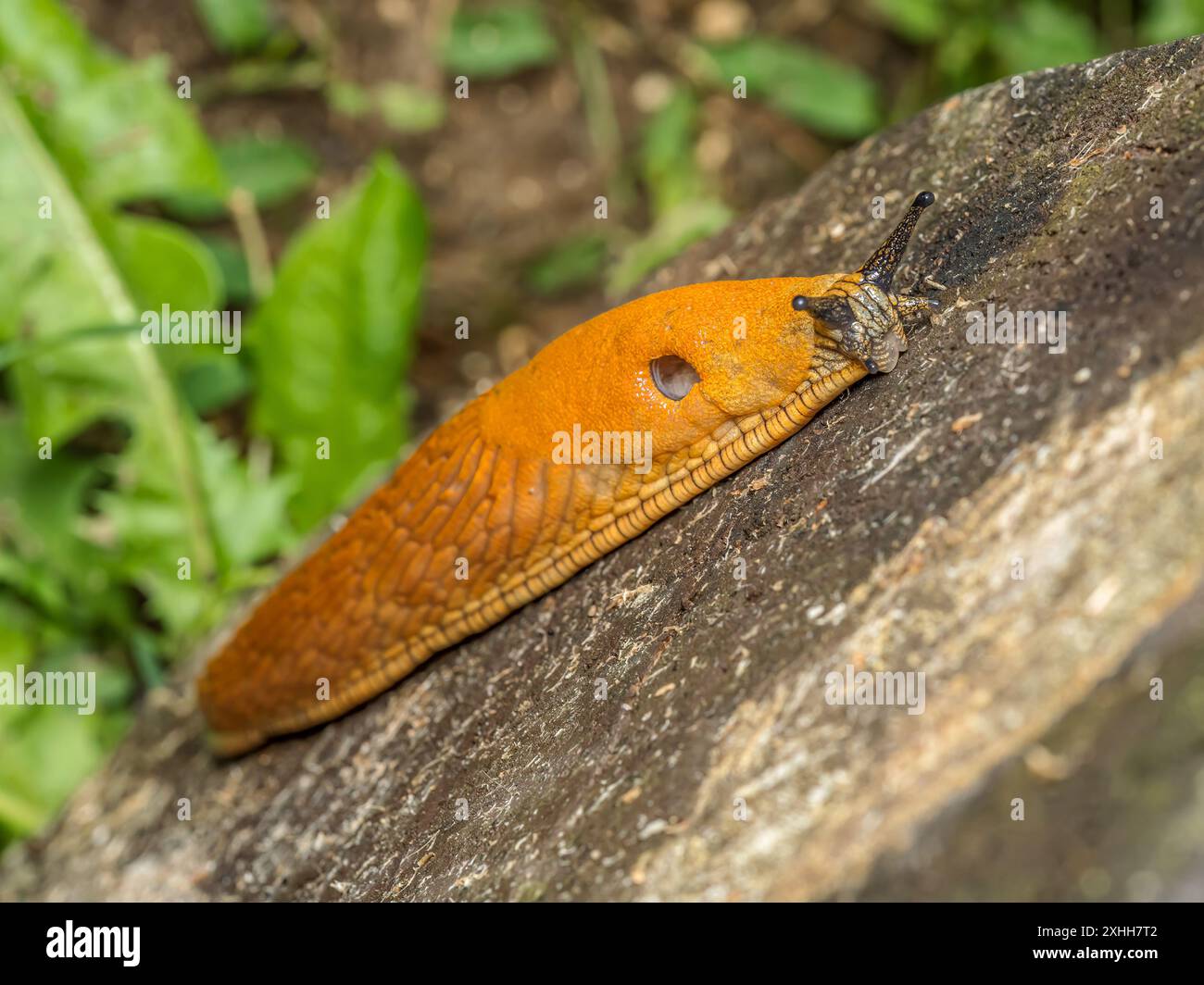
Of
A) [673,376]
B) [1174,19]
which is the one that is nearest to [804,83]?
[1174,19]

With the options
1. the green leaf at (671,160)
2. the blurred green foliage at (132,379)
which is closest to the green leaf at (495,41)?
the green leaf at (671,160)

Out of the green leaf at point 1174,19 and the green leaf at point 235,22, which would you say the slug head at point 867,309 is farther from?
the green leaf at point 235,22

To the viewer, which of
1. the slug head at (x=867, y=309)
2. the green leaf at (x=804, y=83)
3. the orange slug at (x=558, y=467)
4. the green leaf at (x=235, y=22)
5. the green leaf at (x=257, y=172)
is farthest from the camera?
the green leaf at (x=804, y=83)

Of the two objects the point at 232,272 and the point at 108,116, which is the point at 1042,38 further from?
the point at 108,116

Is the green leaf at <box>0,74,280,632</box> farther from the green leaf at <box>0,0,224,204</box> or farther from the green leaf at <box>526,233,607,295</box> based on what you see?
the green leaf at <box>526,233,607,295</box>

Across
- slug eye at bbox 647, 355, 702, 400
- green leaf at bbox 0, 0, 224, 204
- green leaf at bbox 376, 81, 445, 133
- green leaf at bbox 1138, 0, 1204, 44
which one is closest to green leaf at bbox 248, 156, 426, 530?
green leaf at bbox 0, 0, 224, 204
